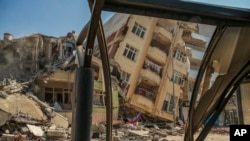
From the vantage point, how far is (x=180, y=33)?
18281 millimetres

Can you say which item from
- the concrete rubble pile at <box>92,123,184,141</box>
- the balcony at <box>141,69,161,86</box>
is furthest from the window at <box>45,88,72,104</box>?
the balcony at <box>141,69,161,86</box>

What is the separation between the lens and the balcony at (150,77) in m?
17.1

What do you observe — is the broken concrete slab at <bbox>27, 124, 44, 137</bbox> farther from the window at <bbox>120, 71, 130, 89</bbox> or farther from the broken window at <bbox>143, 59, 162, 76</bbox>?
the broken window at <bbox>143, 59, 162, 76</bbox>

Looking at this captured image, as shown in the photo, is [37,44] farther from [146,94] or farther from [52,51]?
[146,94]

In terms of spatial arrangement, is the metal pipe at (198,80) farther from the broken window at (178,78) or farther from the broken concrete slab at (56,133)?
the broken window at (178,78)

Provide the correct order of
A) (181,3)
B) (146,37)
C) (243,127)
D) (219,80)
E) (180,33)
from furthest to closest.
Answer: (180,33) < (146,37) < (219,80) < (243,127) < (181,3)

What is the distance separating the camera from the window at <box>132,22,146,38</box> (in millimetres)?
16984

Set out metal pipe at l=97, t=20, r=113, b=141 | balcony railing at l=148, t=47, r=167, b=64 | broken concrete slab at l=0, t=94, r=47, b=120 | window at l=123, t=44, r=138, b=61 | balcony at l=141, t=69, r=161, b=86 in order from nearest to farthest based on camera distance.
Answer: metal pipe at l=97, t=20, r=113, b=141, broken concrete slab at l=0, t=94, r=47, b=120, window at l=123, t=44, r=138, b=61, balcony at l=141, t=69, r=161, b=86, balcony railing at l=148, t=47, r=167, b=64

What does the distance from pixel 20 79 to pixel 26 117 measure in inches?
136

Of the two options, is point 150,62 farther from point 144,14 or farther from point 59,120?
point 144,14

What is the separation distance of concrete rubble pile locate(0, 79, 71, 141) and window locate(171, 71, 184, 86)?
7089mm

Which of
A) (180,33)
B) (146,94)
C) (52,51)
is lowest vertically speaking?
(146,94)

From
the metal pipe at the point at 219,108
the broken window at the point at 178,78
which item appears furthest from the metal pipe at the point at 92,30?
the broken window at the point at 178,78

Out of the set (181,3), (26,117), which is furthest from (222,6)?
(26,117)
